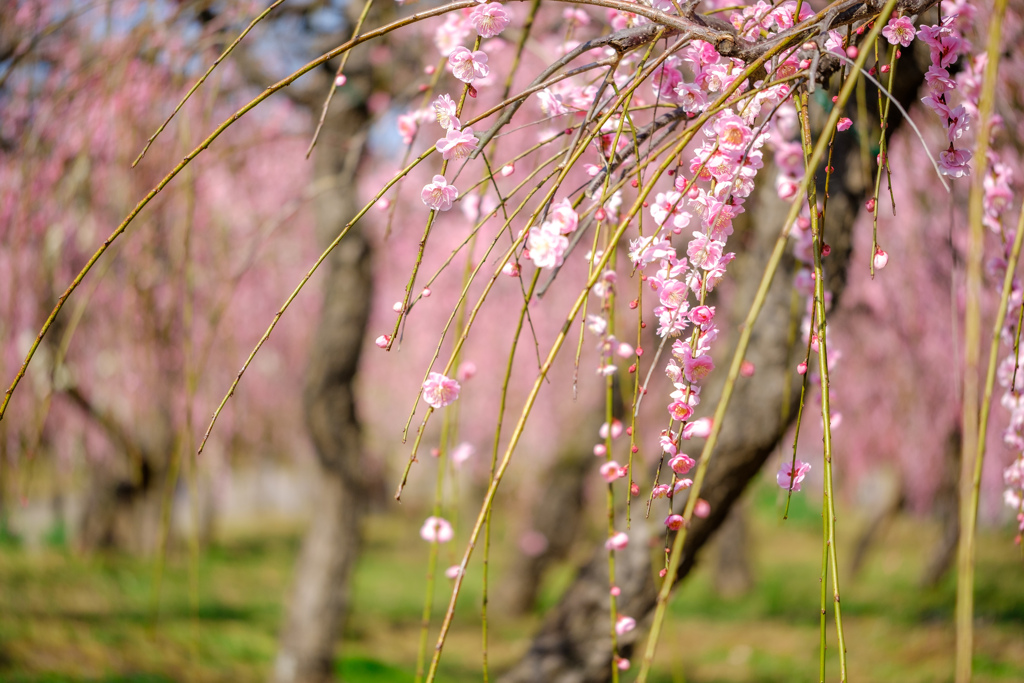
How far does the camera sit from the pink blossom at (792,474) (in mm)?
1035

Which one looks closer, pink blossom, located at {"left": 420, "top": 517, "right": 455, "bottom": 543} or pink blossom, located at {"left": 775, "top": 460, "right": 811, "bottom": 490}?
pink blossom, located at {"left": 775, "top": 460, "right": 811, "bottom": 490}

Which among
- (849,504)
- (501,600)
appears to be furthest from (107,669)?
(849,504)

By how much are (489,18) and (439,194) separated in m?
0.27

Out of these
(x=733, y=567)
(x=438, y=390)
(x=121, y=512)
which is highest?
(x=121, y=512)

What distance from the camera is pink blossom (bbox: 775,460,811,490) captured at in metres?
1.04

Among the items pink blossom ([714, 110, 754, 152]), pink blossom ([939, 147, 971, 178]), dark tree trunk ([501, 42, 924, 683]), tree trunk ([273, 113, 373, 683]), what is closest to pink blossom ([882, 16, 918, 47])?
pink blossom ([939, 147, 971, 178])

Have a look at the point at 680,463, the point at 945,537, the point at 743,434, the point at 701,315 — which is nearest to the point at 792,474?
the point at 680,463

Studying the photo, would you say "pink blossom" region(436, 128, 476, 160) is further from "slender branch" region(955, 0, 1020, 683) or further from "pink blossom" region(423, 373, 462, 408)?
"slender branch" region(955, 0, 1020, 683)

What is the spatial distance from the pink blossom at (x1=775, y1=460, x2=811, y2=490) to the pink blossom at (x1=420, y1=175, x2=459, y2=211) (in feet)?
2.02

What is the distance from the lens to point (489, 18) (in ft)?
3.46

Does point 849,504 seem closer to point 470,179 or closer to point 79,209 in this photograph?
point 470,179

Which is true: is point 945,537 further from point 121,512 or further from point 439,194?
point 121,512

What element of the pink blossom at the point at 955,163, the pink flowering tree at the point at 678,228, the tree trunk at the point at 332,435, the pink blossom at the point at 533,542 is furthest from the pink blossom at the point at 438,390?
the pink blossom at the point at 533,542

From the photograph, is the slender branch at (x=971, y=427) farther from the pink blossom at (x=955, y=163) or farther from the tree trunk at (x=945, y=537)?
the tree trunk at (x=945, y=537)
